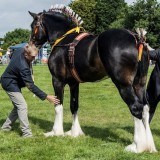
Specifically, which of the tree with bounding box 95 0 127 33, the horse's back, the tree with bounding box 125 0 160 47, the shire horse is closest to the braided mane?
the shire horse

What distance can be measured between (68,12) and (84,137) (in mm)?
3012

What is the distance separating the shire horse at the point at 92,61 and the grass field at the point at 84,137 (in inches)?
18.6

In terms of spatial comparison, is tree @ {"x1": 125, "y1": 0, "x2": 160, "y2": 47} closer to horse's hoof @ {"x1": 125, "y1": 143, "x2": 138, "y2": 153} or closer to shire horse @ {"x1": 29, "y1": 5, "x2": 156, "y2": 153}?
shire horse @ {"x1": 29, "y1": 5, "x2": 156, "y2": 153}

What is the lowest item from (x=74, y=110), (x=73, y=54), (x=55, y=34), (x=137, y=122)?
(x=74, y=110)

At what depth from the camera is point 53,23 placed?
9.31m

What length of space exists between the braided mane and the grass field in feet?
8.53

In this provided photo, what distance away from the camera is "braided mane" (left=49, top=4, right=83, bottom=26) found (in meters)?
9.27

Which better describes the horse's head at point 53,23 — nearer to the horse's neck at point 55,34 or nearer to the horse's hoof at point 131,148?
the horse's neck at point 55,34

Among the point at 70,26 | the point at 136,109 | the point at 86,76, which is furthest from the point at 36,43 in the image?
the point at 136,109

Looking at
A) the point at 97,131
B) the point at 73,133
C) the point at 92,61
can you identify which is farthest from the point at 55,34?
the point at 97,131

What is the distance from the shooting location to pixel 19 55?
335 inches

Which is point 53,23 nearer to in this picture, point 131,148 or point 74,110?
point 74,110

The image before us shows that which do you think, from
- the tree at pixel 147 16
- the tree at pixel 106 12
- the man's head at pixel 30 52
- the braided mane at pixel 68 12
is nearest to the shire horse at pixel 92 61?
the braided mane at pixel 68 12

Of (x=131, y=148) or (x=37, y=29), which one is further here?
(x=37, y=29)
